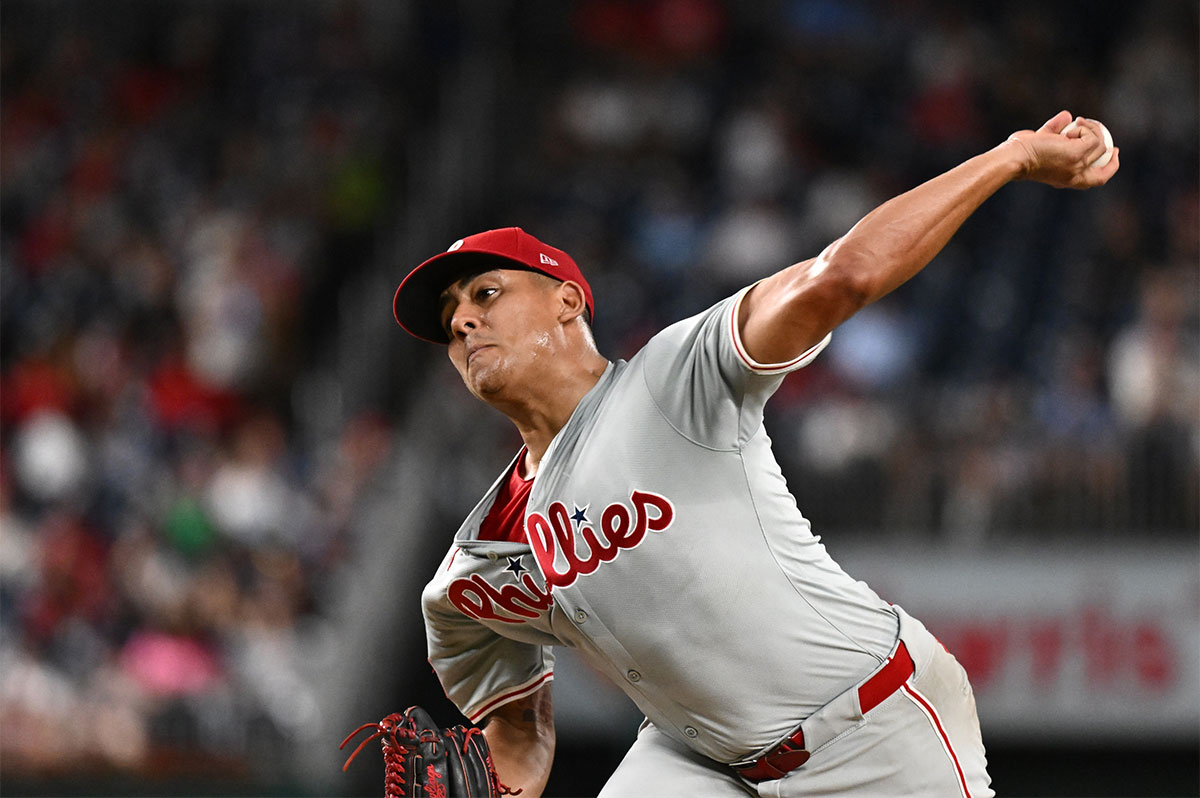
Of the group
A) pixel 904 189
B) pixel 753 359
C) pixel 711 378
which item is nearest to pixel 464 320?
pixel 711 378

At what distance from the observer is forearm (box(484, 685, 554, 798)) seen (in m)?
3.96

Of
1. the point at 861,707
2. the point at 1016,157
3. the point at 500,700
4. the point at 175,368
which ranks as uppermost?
the point at 1016,157

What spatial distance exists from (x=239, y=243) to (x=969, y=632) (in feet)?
21.3

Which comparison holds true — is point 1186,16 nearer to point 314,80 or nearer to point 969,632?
point 969,632

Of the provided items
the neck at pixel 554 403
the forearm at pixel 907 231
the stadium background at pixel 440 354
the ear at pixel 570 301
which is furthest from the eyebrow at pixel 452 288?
the stadium background at pixel 440 354

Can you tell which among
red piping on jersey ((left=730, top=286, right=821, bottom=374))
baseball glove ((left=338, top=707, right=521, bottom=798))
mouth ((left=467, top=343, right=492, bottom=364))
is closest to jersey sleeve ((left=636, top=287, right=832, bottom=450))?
red piping on jersey ((left=730, top=286, right=821, bottom=374))

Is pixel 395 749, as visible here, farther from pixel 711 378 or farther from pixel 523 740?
pixel 711 378

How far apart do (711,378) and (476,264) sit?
2.86 ft

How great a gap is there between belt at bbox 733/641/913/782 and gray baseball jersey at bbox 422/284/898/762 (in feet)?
0.09

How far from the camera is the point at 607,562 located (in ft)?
10.8

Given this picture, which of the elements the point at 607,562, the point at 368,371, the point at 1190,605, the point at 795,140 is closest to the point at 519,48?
the point at 795,140

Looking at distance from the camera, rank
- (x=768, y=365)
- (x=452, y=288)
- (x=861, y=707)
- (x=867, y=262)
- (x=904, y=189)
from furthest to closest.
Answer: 1. (x=904, y=189)
2. (x=452, y=288)
3. (x=861, y=707)
4. (x=768, y=365)
5. (x=867, y=262)

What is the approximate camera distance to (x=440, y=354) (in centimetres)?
1142

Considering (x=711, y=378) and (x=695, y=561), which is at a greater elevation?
(x=711, y=378)
